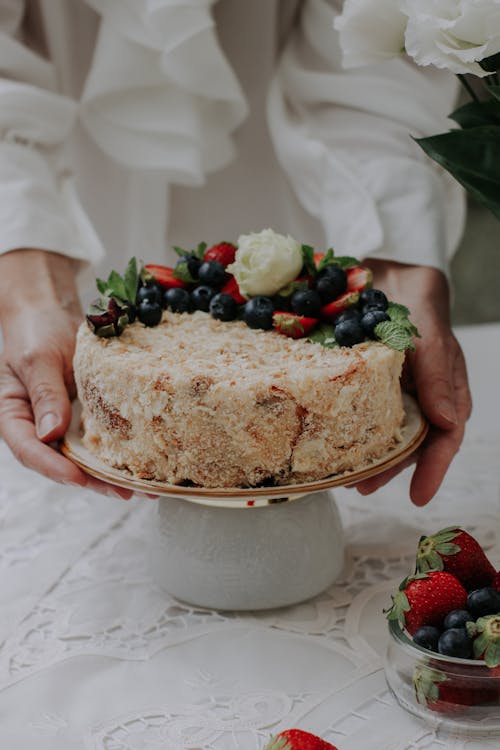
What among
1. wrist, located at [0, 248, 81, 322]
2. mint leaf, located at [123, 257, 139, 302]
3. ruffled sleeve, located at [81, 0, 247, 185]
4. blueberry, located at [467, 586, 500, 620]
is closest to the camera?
blueberry, located at [467, 586, 500, 620]

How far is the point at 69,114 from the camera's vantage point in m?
1.64

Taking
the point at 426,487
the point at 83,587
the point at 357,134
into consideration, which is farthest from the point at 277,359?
the point at 357,134

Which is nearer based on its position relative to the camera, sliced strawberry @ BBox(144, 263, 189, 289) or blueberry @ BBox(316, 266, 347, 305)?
blueberry @ BBox(316, 266, 347, 305)

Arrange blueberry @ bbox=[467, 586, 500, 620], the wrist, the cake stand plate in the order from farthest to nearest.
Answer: the wrist
the cake stand plate
blueberry @ bbox=[467, 586, 500, 620]

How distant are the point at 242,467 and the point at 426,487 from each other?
307 millimetres

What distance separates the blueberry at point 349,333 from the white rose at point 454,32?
345mm

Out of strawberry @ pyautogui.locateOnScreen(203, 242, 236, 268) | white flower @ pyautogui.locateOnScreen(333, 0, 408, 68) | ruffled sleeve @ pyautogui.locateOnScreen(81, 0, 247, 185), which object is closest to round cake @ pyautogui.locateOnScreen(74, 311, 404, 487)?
strawberry @ pyautogui.locateOnScreen(203, 242, 236, 268)

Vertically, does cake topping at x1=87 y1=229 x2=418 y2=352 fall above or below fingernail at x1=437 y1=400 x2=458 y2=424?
above

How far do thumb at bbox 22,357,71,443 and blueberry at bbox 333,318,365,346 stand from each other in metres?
0.38

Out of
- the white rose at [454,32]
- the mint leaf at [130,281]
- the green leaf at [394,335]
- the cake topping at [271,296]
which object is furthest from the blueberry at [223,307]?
the white rose at [454,32]

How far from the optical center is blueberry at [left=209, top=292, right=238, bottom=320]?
127 centimetres

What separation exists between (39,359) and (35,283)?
0.65 ft

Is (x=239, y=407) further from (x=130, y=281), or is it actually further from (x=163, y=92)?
(x=163, y=92)

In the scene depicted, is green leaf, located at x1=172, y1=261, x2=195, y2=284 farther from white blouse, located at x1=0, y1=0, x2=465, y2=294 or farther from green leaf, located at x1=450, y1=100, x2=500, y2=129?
green leaf, located at x1=450, y1=100, x2=500, y2=129
